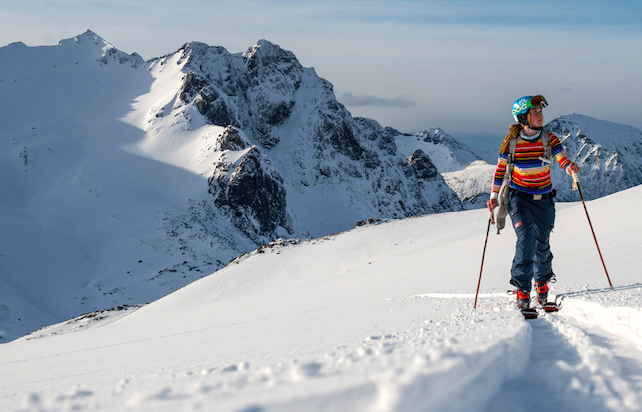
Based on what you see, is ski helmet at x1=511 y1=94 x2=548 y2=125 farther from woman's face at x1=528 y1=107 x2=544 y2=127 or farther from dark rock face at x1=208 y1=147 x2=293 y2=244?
dark rock face at x1=208 y1=147 x2=293 y2=244

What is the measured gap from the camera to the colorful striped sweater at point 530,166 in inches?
197

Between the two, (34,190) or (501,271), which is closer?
(501,271)

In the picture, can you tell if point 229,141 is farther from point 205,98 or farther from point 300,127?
point 300,127

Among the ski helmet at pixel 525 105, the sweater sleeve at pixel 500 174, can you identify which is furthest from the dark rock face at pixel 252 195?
the ski helmet at pixel 525 105

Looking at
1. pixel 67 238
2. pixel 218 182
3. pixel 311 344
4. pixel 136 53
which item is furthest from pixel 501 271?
pixel 136 53

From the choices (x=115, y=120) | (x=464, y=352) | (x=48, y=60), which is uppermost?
(x=48, y=60)

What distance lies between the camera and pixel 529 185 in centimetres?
502

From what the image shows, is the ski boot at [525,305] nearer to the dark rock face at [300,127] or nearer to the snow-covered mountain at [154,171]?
the snow-covered mountain at [154,171]

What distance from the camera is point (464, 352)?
2.28 meters

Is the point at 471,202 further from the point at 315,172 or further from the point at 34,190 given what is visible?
the point at 34,190

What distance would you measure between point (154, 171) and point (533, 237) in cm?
5263

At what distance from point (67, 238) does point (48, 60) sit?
48149mm

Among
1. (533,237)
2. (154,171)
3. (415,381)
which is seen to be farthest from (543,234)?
(154,171)

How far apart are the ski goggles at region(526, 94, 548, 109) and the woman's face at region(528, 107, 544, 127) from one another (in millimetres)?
35
